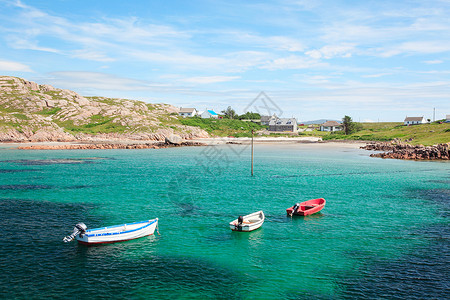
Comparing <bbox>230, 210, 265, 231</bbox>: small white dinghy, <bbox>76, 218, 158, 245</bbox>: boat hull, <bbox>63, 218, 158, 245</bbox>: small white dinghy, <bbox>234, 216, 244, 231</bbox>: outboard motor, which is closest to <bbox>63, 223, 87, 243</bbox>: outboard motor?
<bbox>63, 218, 158, 245</bbox>: small white dinghy

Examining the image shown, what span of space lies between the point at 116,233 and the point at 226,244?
31.8 ft

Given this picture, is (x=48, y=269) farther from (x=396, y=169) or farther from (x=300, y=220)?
(x=396, y=169)

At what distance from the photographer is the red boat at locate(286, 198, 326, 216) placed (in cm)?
3691

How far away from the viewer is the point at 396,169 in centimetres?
7906

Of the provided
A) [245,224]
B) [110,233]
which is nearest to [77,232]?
[110,233]

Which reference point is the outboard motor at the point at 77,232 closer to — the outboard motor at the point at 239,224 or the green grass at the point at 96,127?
the outboard motor at the point at 239,224

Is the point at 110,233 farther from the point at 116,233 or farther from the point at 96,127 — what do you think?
the point at 96,127

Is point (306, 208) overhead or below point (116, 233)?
overhead

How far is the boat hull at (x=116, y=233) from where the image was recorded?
27531mm

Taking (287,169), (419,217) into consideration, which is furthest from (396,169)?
(419,217)

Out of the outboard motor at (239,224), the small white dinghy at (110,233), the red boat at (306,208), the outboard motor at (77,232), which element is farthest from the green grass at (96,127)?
the outboard motor at (239,224)

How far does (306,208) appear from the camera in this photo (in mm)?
38250

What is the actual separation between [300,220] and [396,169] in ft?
179

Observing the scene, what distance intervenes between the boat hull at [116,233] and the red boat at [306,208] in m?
15.7
